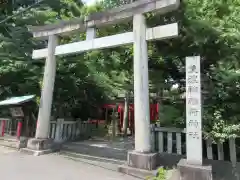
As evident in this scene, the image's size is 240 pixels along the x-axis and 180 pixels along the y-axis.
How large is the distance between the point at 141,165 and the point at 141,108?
141 centimetres

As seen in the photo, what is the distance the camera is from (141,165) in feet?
18.0

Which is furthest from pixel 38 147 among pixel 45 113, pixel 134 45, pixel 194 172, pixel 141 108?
pixel 194 172

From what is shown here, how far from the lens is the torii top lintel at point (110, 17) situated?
6.02 meters

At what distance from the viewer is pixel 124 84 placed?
9.77 metres

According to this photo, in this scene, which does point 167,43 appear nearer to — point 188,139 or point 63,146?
point 188,139

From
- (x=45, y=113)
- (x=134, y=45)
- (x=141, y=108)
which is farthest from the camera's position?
(x=45, y=113)

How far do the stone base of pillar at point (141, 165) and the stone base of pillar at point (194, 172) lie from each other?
0.78 meters

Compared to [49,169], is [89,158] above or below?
above

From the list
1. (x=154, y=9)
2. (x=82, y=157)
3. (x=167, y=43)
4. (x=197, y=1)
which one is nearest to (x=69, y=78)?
(x=82, y=157)

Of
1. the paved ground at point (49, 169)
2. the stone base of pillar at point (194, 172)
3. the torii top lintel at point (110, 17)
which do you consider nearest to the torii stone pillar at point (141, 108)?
the torii top lintel at point (110, 17)

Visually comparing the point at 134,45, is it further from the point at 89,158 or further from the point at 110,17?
the point at 89,158

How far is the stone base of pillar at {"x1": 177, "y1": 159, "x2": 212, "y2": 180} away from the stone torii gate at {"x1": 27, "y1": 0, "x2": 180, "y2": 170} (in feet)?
2.97

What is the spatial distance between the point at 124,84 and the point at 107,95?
3.86 m

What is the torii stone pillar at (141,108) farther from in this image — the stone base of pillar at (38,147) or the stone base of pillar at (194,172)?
the stone base of pillar at (38,147)
